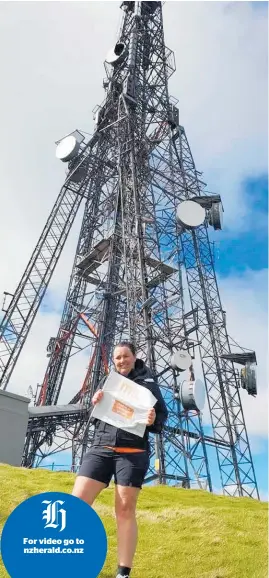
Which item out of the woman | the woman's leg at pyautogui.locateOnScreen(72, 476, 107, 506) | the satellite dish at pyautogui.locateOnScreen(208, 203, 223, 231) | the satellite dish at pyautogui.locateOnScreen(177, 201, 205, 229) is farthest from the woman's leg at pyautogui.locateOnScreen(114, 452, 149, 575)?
the satellite dish at pyautogui.locateOnScreen(208, 203, 223, 231)

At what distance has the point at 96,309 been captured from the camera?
24859 millimetres

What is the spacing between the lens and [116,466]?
3.96 metres

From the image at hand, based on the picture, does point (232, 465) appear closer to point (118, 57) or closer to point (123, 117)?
point (123, 117)

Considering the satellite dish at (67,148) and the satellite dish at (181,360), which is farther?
the satellite dish at (67,148)

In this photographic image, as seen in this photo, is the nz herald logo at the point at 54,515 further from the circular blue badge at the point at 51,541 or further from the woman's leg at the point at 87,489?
the woman's leg at the point at 87,489

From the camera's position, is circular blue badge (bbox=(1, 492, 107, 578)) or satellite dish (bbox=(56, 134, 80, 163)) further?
satellite dish (bbox=(56, 134, 80, 163))

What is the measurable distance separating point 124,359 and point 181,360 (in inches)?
633

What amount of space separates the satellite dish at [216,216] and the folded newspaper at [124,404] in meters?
24.2

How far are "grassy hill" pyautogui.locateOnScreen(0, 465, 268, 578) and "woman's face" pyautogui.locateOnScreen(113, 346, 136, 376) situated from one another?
1923 mm

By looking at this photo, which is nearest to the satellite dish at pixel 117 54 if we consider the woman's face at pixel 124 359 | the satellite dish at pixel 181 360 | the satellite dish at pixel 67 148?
the satellite dish at pixel 67 148

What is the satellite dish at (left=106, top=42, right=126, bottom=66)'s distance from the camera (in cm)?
2845

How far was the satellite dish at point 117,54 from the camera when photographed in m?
28.5

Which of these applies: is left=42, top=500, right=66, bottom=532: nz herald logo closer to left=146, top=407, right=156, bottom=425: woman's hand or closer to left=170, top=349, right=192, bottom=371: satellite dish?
left=146, top=407, right=156, bottom=425: woman's hand

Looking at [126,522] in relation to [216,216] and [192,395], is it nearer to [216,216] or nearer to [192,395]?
[192,395]
